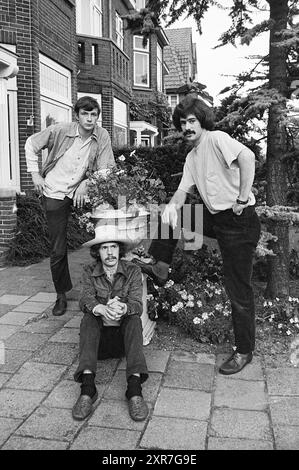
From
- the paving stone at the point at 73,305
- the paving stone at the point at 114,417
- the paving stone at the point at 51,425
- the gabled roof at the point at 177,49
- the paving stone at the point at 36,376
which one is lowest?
the paving stone at the point at 114,417

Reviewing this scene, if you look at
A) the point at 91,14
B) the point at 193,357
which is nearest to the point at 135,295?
the point at 193,357

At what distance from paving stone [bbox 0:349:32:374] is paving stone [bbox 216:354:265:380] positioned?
1413 mm

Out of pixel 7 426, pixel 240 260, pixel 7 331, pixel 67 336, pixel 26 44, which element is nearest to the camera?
pixel 7 426

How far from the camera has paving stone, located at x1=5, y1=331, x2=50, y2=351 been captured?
4.02 metres

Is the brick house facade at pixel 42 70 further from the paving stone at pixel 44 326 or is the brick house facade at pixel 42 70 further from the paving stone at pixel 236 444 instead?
the paving stone at pixel 236 444

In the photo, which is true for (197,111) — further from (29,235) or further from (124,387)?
(29,235)

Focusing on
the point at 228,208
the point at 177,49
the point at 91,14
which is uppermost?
the point at 177,49

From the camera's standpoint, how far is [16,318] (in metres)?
4.73

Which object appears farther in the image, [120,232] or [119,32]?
[119,32]

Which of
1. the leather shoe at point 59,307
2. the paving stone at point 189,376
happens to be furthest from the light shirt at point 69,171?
the paving stone at point 189,376

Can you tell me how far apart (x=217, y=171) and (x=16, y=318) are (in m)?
2.40

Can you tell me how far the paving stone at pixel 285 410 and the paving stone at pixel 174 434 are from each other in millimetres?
430

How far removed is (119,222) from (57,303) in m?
1.39

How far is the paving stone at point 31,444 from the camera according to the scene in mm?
2613
